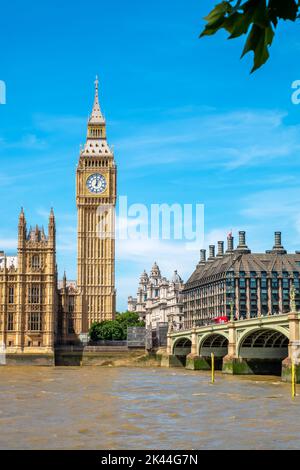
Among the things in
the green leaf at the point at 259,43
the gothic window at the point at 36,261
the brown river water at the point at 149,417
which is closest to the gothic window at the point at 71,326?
the gothic window at the point at 36,261

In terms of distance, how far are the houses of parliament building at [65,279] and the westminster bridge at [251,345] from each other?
22707 mm

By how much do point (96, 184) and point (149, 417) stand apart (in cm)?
11354

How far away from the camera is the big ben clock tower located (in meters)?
141

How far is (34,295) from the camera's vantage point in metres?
114

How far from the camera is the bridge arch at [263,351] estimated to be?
3002 inches

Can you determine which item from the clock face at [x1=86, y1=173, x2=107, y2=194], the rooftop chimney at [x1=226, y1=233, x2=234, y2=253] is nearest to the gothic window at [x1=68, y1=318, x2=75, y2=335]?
the clock face at [x1=86, y1=173, x2=107, y2=194]

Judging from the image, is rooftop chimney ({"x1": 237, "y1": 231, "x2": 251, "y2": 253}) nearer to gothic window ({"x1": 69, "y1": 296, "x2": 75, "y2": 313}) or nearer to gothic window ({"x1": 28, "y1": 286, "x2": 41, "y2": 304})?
gothic window ({"x1": 69, "y1": 296, "x2": 75, "y2": 313})

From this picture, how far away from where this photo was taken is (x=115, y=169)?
148 metres

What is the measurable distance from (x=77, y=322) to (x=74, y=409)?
3742 inches

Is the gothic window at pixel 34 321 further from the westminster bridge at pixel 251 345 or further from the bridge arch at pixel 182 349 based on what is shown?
the westminster bridge at pixel 251 345

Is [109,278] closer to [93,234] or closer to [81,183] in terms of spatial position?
[93,234]

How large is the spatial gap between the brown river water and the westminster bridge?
16.4 ft

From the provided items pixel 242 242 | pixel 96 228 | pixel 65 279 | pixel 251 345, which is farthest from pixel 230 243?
pixel 251 345
